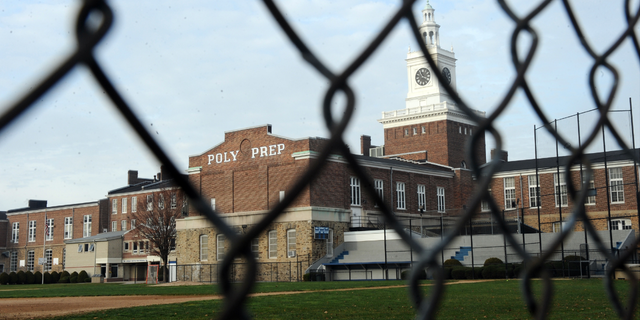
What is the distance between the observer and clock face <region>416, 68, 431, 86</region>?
7125cm

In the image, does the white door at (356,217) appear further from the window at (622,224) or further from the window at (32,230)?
the window at (32,230)

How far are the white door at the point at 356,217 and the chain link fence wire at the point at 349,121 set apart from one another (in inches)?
1731

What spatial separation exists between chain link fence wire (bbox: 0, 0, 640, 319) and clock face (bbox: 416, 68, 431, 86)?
70.7 m

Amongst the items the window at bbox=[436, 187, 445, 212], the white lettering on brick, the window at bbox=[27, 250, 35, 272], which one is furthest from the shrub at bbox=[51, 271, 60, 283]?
the window at bbox=[436, 187, 445, 212]

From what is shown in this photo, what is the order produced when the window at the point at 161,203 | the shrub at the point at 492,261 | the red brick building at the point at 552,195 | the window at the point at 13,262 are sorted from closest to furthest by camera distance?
the shrub at the point at 492,261, the red brick building at the point at 552,195, the window at the point at 161,203, the window at the point at 13,262

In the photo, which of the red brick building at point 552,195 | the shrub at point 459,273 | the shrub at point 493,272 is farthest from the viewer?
the red brick building at point 552,195

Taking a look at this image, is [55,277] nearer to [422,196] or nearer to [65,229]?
[65,229]

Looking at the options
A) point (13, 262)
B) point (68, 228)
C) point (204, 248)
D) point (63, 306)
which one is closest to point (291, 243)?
point (204, 248)

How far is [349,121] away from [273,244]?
43426 mm

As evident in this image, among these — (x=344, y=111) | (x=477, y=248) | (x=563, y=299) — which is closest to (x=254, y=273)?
(x=344, y=111)

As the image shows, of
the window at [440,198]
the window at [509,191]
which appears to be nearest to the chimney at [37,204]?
the window at [440,198]

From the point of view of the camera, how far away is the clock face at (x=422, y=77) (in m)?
71.2

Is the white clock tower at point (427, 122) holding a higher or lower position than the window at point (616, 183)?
higher

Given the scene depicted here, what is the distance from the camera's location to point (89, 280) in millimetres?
61062
